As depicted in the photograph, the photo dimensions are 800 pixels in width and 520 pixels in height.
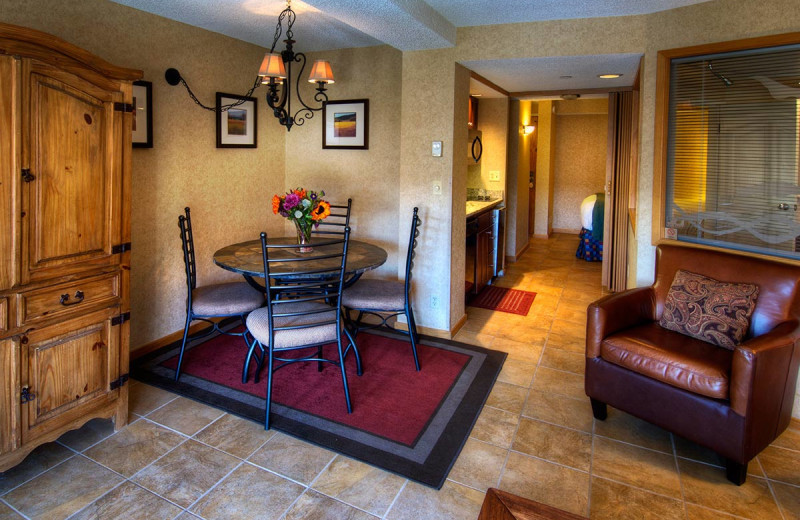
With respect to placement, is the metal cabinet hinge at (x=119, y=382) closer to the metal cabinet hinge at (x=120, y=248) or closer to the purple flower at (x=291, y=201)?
the metal cabinet hinge at (x=120, y=248)

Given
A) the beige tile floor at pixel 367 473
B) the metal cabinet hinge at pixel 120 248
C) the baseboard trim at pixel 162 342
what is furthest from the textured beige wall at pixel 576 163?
the metal cabinet hinge at pixel 120 248

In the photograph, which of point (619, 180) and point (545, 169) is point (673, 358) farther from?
point (545, 169)

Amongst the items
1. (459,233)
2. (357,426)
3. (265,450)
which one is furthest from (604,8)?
(265,450)

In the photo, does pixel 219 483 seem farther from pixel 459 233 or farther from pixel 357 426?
pixel 459 233

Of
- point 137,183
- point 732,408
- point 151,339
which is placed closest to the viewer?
point 732,408

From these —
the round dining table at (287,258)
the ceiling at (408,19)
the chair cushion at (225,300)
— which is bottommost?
the chair cushion at (225,300)

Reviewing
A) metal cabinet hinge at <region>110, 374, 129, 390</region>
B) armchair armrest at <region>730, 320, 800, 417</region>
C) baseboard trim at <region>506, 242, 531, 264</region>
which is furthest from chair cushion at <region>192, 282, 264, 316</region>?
baseboard trim at <region>506, 242, 531, 264</region>

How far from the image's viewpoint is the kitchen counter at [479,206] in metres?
4.62

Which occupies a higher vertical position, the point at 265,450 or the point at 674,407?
the point at 674,407

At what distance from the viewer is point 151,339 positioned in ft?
11.8

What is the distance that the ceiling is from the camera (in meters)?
2.90

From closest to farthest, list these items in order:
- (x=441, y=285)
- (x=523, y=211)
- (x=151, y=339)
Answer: (x=151, y=339) < (x=441, y=285) < (x=523, y=211)

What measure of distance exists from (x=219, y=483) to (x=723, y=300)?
258 cm

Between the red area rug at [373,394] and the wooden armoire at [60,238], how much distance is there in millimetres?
709
